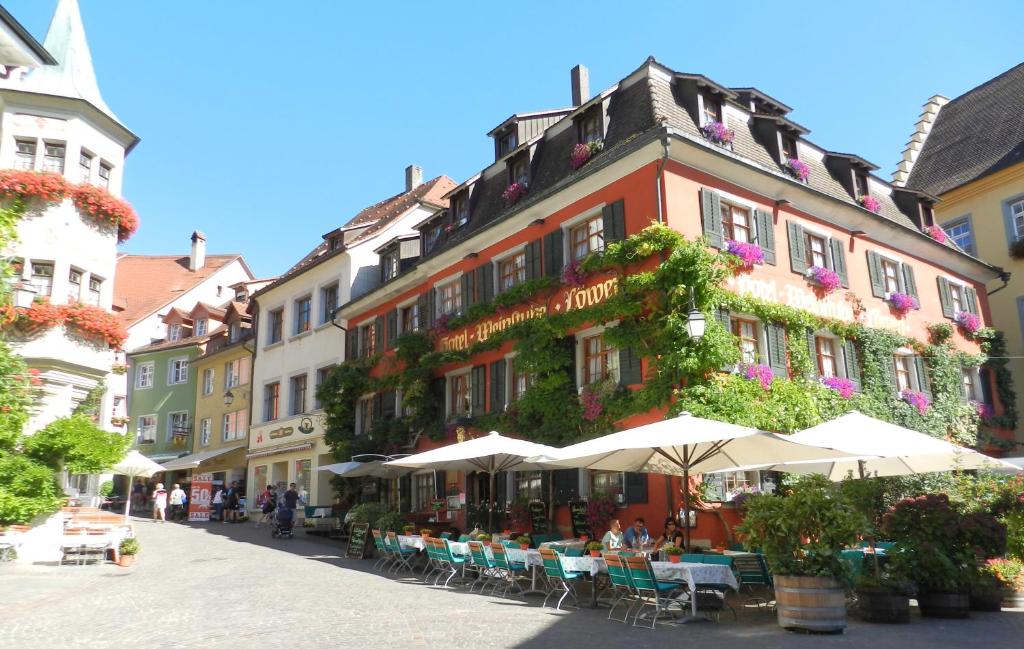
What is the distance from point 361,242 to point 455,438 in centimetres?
977

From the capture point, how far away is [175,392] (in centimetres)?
4106

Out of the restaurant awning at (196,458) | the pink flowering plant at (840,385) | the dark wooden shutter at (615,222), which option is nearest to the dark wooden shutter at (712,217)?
the dark wooden shutter at (615,222)

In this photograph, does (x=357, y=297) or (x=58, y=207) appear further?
(x=357, y=297)

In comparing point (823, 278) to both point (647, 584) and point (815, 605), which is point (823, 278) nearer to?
point (647, 584)

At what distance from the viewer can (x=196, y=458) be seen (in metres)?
35.1

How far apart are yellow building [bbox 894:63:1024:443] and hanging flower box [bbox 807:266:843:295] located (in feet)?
29.9

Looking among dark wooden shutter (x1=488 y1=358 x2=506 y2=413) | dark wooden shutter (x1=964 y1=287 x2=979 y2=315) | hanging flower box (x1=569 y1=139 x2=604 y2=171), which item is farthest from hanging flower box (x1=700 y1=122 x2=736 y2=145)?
dark wooden shutter (x1=964 y1=287 x2=979 y2=315)

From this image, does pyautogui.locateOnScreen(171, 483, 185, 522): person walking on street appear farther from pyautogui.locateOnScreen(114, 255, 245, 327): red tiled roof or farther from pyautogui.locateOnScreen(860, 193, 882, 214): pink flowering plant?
pyautogui.locateOnScreen(860, 193, 882, 214): pink flowering plant

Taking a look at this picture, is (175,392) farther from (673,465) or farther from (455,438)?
(673,465)

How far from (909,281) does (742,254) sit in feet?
24.4

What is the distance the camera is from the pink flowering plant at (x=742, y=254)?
17453mm

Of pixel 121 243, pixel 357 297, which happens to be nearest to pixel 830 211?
pixel 357 297

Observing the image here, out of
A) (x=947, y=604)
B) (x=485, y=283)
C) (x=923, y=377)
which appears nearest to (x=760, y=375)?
(x=947, y=604)

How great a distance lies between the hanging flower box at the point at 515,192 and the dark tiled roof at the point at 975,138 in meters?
16.0
